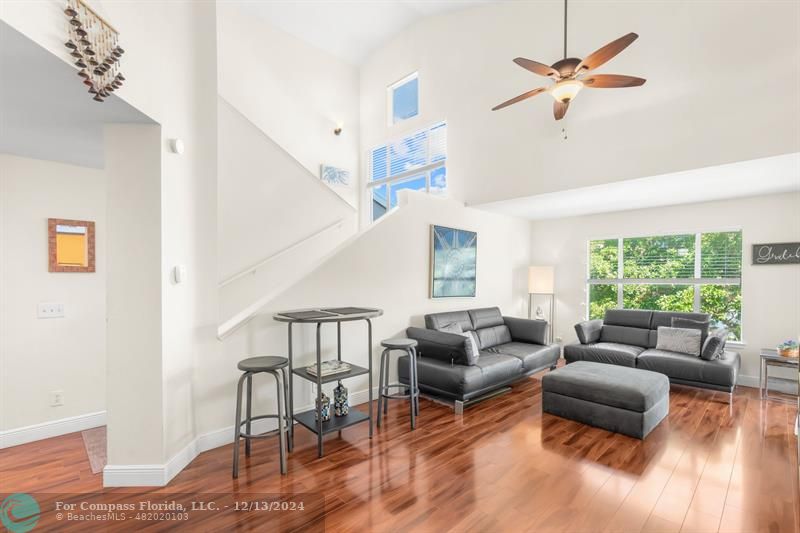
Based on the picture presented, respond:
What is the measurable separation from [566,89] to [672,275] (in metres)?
3.87

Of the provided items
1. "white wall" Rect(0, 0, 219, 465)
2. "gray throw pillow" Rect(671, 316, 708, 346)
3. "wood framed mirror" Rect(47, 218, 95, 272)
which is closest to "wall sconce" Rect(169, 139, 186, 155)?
"white wall" Rect(0, 0, 219, 465)

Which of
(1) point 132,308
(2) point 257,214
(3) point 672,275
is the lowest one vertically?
(1) point 132,308

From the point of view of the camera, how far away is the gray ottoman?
309cm

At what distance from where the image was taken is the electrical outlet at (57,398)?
310cm

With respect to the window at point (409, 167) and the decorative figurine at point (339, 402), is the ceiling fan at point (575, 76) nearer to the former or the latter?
the window at point (409, 167)

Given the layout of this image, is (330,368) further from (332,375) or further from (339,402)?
(339,402)

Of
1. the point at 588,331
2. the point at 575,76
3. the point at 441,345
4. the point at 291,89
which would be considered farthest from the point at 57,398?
the point at 588,331

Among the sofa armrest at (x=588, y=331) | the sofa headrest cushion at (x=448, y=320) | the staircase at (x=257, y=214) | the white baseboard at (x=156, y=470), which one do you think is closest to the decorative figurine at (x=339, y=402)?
the white baseboard at (x=156, y=470)

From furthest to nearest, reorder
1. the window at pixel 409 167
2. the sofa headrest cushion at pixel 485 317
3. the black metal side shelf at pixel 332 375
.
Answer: the window at pixel 409 167
the sofa headrest cushion at pixel 485 317
the black metal side shelf at pixel 332 375

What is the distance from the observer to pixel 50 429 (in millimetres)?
3088

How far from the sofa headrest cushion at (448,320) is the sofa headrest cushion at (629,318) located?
87.6 inches

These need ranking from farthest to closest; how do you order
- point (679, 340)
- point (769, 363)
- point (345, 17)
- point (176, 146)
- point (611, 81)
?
point (345, 17), point (679, 340), point (769, 363), point (611, 81), point (176, 146)

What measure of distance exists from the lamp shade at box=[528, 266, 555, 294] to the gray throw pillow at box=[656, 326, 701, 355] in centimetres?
170

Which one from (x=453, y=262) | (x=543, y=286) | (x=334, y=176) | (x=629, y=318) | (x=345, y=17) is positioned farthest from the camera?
Result: (x=334, y=176)
